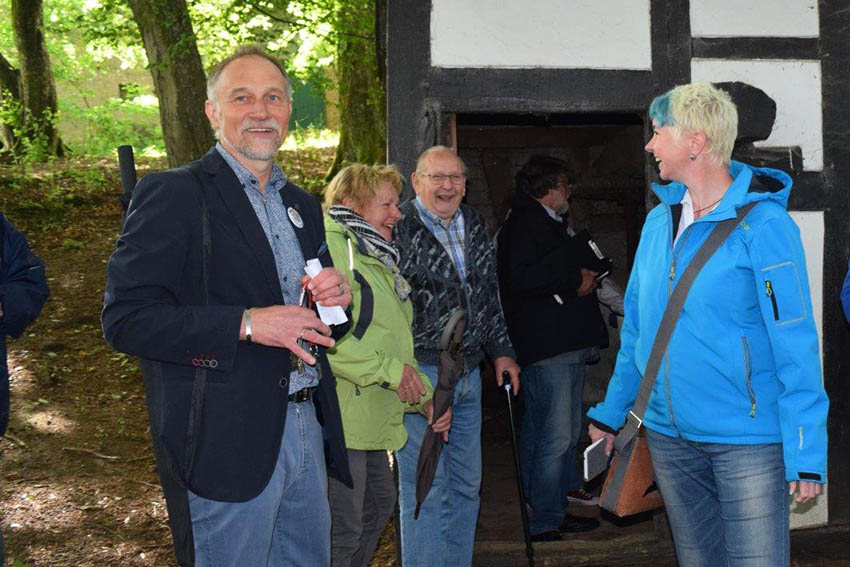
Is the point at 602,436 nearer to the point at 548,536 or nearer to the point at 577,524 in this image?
the point at 548,536

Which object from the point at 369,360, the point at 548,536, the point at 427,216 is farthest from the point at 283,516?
the point at 548,536

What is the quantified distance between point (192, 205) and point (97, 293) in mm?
7332

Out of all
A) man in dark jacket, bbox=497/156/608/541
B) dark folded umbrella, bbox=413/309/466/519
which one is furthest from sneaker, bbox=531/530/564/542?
dark folded umbrella, bbox=413/309/466/519

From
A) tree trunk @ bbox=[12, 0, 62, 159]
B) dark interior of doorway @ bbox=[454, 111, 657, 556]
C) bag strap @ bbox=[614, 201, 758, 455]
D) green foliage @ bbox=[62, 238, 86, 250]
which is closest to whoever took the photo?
bag strap @ bbox=[614, 201, 758, 455]

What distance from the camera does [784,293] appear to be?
9.33 ft

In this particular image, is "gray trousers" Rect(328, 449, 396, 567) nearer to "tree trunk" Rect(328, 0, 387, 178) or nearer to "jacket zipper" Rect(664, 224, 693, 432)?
"jacket zipper" Rect(664, 224, 693, 432)

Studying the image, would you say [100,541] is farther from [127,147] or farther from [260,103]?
[260,103]

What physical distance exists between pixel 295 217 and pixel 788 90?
304cm

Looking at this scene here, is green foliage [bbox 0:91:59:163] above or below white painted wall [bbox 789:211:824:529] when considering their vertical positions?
above

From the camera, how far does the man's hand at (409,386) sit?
369cm

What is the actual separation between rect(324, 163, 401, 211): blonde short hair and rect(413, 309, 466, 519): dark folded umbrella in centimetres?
58

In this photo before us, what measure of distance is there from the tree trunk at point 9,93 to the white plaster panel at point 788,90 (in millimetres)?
10327

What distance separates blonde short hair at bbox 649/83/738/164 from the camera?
3.00 meters

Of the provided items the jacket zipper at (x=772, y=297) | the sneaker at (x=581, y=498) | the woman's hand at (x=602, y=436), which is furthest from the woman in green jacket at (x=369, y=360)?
the sneaker at (x=581, y=498)
